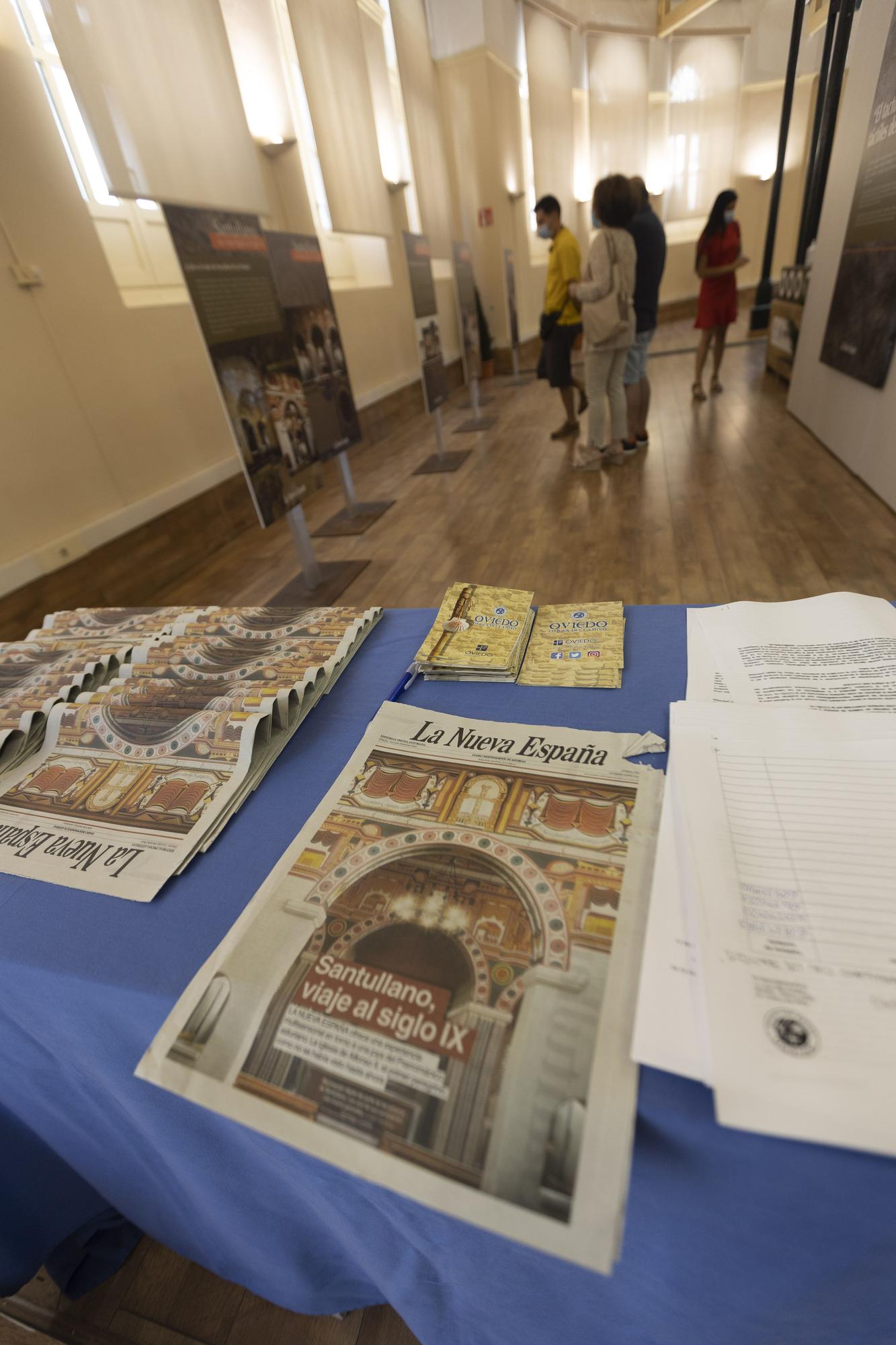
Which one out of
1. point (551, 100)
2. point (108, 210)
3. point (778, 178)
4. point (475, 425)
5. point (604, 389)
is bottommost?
point (475, 425)

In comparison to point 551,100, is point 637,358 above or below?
below

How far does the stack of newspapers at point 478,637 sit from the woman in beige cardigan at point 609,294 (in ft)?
7.93

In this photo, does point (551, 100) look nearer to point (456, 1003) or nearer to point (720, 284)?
point (720, 284)

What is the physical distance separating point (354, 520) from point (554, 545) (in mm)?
1307

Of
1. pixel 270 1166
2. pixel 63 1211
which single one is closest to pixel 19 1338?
pixel 63 1211

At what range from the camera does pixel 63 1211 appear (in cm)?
77

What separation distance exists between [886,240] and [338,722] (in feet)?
10.1

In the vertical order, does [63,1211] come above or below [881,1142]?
below

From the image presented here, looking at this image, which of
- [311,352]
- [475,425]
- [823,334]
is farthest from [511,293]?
[311,352]

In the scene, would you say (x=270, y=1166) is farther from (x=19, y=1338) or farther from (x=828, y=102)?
(x=828, y=102)

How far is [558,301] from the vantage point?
3.44 m

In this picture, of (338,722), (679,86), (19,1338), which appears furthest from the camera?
(679,86)

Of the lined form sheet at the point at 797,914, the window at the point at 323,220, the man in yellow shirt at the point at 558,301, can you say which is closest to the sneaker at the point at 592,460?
the man in yellow shirt at the point at 558,301

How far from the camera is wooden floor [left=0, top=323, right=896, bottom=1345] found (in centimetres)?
79
